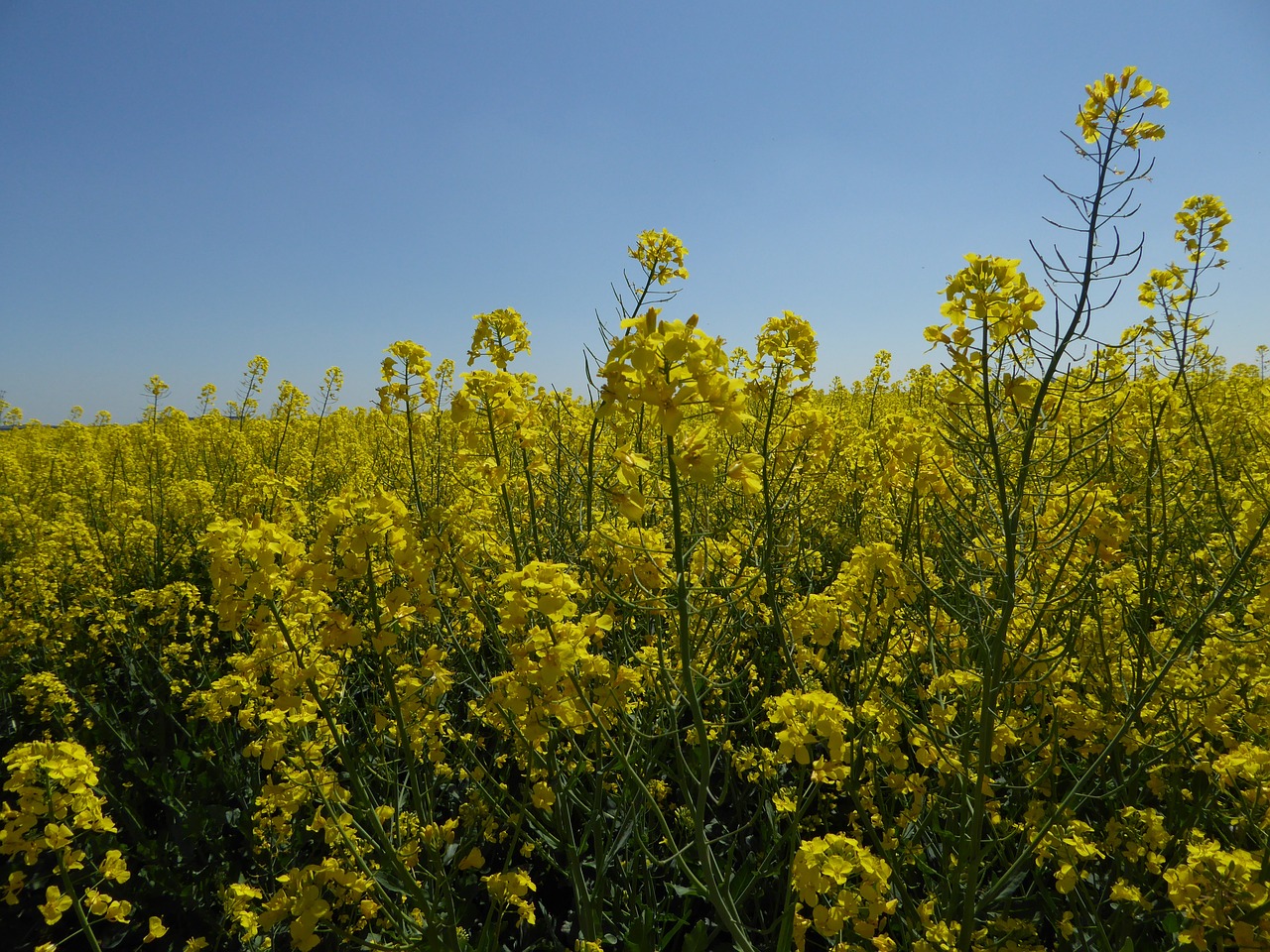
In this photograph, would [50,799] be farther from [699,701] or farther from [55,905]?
[699,701]

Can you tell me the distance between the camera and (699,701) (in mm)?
2135

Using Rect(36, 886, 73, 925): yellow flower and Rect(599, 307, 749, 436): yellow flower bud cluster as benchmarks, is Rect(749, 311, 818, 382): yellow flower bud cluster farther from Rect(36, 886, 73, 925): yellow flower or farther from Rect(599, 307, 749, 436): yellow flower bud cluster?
Rect(36, 886, 73, 925): yellow flower

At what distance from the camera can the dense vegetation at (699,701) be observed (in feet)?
5.27

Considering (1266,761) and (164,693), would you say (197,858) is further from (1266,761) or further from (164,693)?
(1266,761)

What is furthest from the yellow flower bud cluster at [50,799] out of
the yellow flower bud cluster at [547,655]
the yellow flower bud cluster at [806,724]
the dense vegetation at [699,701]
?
the yellow flower bud cluster at [806,724]

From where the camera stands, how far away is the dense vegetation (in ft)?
5.27

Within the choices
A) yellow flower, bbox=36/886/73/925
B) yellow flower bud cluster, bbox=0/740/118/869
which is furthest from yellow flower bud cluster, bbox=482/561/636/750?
yellow flower, bbox=36/886/73/925

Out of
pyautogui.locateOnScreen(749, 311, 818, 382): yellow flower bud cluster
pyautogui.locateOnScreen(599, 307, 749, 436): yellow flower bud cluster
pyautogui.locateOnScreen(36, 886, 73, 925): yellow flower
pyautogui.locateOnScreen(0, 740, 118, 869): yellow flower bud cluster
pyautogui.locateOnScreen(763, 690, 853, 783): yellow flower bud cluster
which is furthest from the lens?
pyautogui.locateOnScreen(749, 311, 818, 382): yellow flower bud cluster

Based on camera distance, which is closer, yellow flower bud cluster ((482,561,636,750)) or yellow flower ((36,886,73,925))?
yellow flower bud cluster ((482,561,636,750))

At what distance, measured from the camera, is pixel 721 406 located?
1.27 metres

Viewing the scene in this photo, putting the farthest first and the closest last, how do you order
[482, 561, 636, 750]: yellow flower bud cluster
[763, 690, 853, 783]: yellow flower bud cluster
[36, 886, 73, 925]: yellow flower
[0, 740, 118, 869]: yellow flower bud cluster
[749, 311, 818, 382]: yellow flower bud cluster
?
1. [749, 311, 818, 382]: yellow flower bud cluster
2. [36, 886, 73, 925]: yellow flower
3. [0, 740, 118, 869]: yellow flower bud cluster
4. [763, 690, 853, 783]: yellow flower bud cluster
5. [482, 561, 636, 750]: yellow flower bud cluster

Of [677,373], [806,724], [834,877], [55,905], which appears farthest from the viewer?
[55,905]

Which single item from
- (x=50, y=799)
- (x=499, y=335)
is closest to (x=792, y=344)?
(x=499, y=335)

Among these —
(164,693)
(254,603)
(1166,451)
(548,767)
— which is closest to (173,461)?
(164,693)
